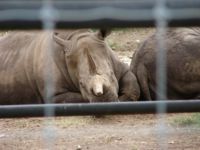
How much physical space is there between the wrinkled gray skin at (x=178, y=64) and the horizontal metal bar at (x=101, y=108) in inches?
199

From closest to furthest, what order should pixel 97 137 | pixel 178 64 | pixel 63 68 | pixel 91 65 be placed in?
1. pixel 97 137
2. pixel 91 65
3. pixel 178 64
4. pixel 63 68

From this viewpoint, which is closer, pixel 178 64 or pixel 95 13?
pixel 95 13

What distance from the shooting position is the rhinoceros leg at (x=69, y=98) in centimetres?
727

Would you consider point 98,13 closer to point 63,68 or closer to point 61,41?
point 61,41

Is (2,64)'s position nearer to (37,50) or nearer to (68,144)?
(37,50)

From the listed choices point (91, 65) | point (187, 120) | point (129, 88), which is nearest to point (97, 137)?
point (187, 120)

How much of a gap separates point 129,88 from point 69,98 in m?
0.70

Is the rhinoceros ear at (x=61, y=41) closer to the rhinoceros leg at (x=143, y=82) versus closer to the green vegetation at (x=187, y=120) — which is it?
the rhinoceros leg at (x=143, y=82)

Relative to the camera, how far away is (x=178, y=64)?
23.3ft

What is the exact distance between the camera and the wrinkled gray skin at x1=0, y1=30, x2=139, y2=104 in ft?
22.9

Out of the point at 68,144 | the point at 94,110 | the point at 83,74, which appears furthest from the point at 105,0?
the point at 83,74

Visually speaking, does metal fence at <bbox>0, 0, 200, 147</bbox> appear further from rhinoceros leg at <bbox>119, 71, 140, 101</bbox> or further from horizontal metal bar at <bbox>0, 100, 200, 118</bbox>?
rhinoceros leg at <bbox>119, 71, 140, 101</bbox>

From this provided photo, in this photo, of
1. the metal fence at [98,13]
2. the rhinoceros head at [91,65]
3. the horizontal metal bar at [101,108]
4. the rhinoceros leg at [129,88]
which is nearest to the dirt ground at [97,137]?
the rhinoceros head at [91,65]

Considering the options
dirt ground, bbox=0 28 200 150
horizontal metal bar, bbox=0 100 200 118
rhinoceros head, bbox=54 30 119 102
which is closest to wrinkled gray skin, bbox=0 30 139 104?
rhinoceros head, bbox=54 30 119 102
